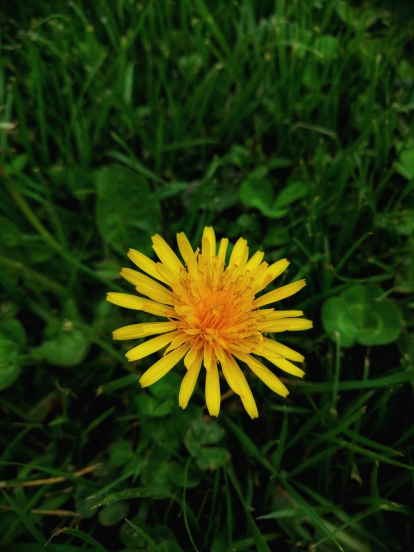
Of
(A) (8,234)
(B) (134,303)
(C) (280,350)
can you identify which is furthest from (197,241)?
(A) (8,234)

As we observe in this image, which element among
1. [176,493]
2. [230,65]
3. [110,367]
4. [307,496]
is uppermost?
[230,65]

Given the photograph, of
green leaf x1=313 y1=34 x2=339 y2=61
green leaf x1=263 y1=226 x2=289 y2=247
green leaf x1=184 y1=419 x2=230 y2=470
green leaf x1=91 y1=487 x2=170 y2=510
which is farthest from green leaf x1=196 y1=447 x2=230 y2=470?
green leaf x1=313 y1=34 x2=339 y2=61

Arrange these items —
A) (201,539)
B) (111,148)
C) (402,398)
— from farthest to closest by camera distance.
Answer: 1. (111,148)
2. (402,398)
3. (201,539)

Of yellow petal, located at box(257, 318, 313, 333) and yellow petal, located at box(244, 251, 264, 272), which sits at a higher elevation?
yellow petal, located at box(244, 251, 264, 272)

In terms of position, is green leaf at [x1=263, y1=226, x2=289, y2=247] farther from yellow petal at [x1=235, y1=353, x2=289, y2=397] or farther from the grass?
yellow petal at [x1=235, y1=353, x2=289, y2=397]

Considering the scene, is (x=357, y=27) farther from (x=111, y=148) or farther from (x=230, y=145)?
(x=111, y=148)

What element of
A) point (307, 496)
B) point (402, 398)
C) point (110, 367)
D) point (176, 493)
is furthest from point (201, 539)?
point (402, 398)

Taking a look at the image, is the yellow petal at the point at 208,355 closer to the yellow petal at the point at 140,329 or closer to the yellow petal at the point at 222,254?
the yellow petal at the point at 140,329

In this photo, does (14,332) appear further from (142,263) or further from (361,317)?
(361,317)
